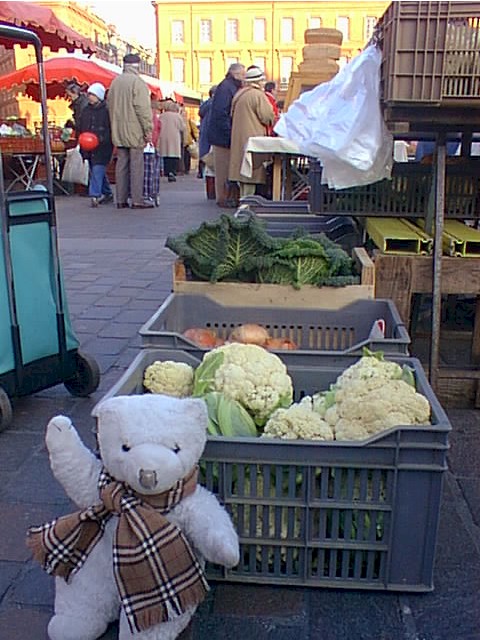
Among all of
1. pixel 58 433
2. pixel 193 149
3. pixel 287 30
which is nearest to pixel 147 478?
pixel 58 433

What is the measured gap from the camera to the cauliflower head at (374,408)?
178cm

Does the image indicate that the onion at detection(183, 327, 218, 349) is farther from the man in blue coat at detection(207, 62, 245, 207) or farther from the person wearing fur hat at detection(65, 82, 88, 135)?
the person wearing fur hat at detection(65, 82, 88, 135)

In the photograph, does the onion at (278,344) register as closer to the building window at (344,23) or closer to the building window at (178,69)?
the building window at (344,23)

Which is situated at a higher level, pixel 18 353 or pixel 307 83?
pixel 307 83

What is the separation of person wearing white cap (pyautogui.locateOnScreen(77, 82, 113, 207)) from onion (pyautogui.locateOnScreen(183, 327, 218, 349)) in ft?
28.0

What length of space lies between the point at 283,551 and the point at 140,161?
892cm

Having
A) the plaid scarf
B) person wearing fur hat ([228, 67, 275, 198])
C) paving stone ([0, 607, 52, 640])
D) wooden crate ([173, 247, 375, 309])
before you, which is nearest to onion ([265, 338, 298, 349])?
wooden crate ([173, 247, 375, 309])

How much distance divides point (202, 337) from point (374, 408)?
0.96 m

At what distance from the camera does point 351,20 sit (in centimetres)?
5866

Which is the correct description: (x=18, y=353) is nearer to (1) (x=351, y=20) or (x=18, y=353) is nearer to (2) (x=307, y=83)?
(2) (x=307, y=83)

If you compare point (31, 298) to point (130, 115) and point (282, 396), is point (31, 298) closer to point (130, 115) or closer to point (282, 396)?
point (282, 396)

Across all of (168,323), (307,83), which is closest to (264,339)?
(168,323)

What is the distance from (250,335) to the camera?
2.61m

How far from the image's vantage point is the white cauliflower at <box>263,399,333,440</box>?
179cm
